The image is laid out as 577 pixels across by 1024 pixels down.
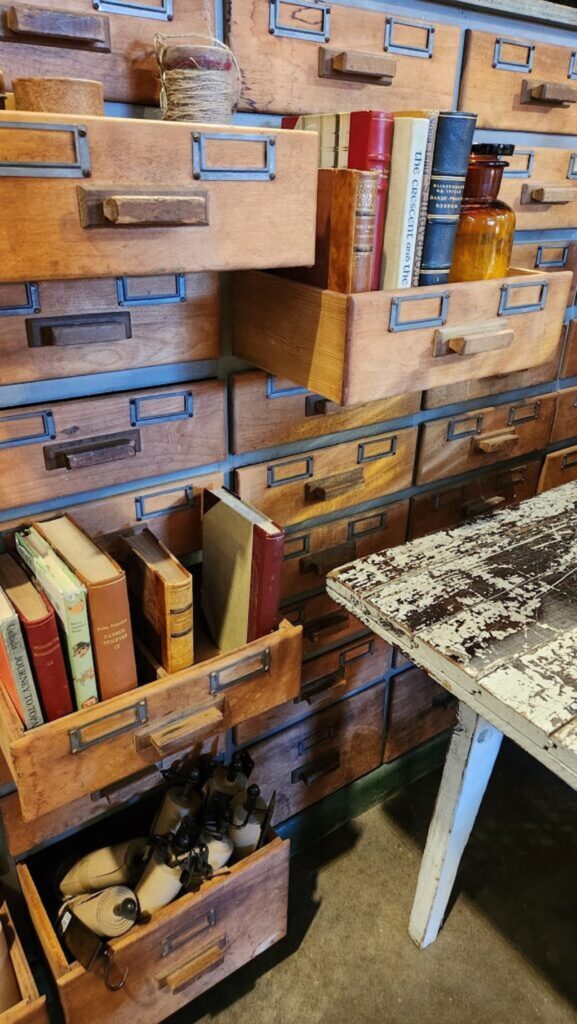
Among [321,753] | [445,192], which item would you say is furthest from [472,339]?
[321,753]

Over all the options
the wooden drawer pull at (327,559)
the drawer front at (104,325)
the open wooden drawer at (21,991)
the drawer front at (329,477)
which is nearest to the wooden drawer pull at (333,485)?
the drawer front at (329,477)

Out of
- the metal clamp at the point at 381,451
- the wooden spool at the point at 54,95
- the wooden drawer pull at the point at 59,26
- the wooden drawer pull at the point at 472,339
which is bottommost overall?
the metal clamp at the point at 381,451

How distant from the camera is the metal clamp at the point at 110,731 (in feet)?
3.20

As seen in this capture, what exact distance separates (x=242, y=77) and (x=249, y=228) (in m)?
0.36

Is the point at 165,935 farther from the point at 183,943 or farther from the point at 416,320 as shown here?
the point at 416,320

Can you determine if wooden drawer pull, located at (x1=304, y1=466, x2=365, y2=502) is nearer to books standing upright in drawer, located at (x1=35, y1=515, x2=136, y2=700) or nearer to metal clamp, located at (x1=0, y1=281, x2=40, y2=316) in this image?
books standing upright in drawer, located at (x1=35, y1=515, x2=136, y2=700)

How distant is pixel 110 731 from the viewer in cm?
101

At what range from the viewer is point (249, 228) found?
0.84 m

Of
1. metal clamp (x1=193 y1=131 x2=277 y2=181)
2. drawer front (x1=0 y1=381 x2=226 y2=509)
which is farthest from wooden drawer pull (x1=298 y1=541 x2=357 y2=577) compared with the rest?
metal clamp (x1=193 y1=131 x2=277 y2=181)

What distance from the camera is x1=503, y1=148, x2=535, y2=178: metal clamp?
144 centimetres

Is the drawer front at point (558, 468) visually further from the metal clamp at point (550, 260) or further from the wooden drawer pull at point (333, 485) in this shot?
the wooden drawer pull at point (333, 485)

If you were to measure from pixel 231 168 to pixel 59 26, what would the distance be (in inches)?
11.9

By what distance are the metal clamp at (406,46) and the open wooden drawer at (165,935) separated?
1.38 m

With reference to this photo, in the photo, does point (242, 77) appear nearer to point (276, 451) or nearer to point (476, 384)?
point (276, 451)
